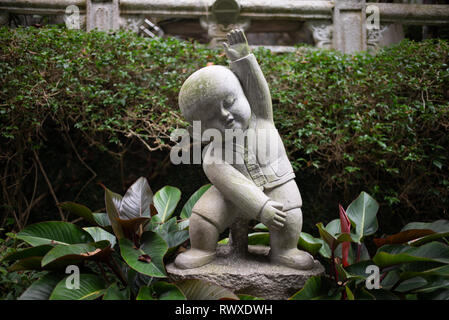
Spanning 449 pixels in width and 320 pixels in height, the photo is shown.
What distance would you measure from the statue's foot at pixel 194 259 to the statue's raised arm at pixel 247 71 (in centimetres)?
91

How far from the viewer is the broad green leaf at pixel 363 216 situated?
7.94 ft

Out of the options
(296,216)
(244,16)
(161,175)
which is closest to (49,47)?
(161,175)

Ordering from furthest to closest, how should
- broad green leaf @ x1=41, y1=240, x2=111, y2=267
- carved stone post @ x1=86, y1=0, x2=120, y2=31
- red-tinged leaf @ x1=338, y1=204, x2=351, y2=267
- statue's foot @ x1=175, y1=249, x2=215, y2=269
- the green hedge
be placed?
carved stone post @ x1=86, y1=0, x2=120, y2=31 → the green hedge → red-tinged leaf @ x1=338, y1=204, x2=351, y2=267 → statue's foot @ x1=175, y1=249, x2=215, y2=269 → broad green leaf @ x1=41, y1=240, x2=111, y2=267

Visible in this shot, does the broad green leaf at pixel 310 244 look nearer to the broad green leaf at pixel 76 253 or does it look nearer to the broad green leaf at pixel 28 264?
the broad green leaf at pixel 76 253

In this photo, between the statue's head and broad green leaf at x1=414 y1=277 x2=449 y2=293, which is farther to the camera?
broad green leaf at x1=414 y1=277 x2=449 y2=293

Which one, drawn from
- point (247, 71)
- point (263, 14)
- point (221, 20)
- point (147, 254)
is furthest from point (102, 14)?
point (147, 254)

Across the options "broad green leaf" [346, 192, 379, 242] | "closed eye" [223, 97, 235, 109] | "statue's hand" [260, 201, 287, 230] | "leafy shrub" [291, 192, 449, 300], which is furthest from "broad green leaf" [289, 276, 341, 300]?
"closed eye" [223, 97, 235, 109]

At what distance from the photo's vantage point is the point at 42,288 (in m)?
1.97

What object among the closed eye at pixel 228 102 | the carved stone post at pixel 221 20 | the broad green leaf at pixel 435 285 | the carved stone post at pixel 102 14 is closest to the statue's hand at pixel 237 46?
the closed eye at pixel 228 102

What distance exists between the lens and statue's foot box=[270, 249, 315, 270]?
79.8 inches

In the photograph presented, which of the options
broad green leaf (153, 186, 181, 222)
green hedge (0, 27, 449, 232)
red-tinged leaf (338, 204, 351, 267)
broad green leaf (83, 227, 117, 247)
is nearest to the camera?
red-tinged leaf (338, 204, 351, 267)

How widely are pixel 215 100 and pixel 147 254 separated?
0.99 meters

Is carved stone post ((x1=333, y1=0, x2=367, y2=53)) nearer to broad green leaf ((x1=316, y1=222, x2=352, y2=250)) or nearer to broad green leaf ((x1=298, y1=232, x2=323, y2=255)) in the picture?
broad green leaf ((x1=298, y1=232, x2=323, y2=255))

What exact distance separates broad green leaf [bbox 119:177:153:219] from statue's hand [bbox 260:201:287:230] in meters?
0.89
